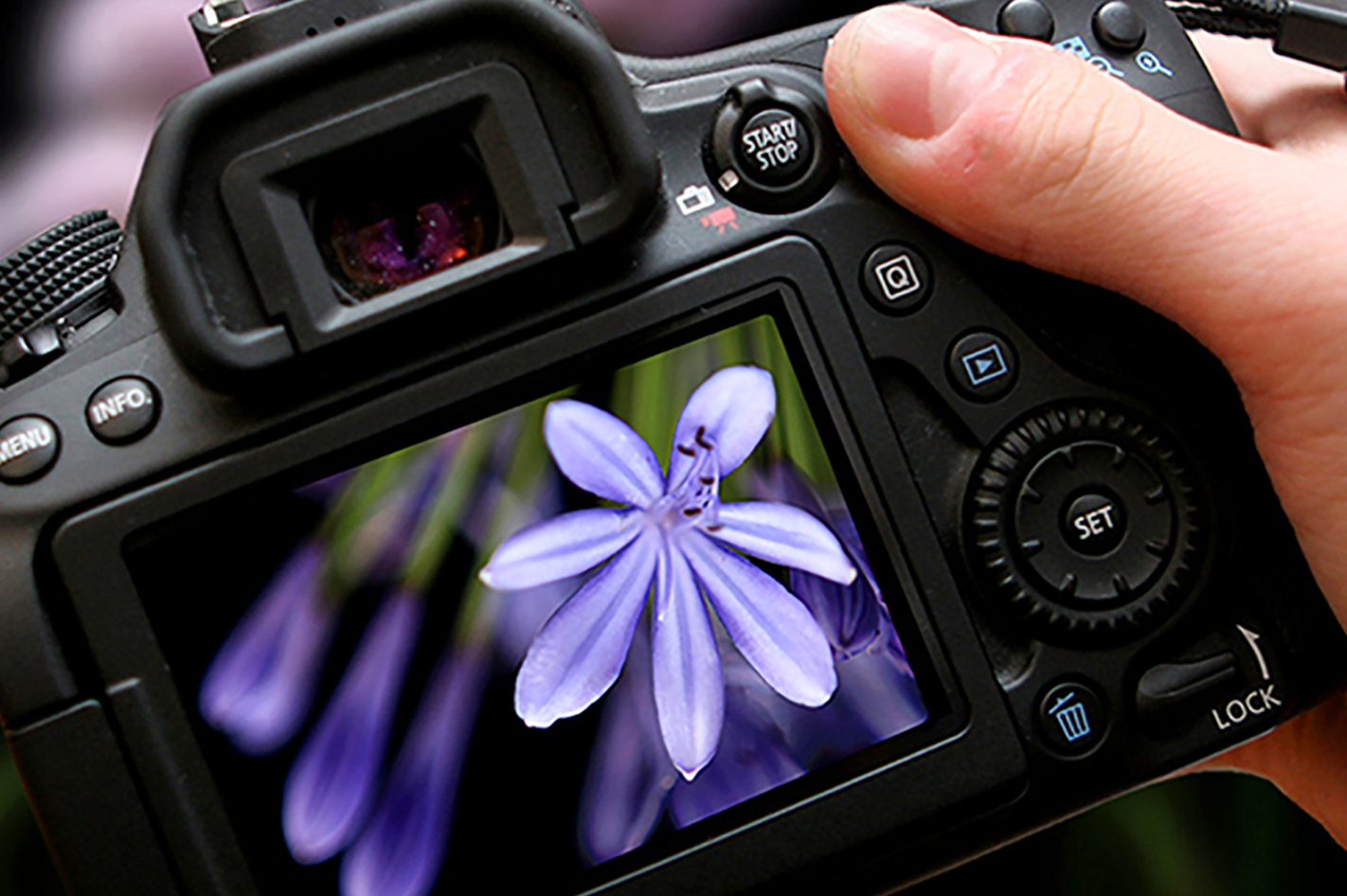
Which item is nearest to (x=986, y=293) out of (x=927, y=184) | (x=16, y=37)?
(x=927, y=184)

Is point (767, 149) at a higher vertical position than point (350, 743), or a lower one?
higher

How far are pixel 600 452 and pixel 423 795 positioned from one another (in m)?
0.16

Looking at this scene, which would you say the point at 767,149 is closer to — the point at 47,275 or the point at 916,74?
the point at 916,74

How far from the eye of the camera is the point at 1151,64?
1.71 ft

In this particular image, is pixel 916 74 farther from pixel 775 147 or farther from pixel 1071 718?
pixel 1071 718

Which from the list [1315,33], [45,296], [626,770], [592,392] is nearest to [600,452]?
[592,392]

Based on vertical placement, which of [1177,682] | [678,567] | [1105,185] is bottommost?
[1177,682]

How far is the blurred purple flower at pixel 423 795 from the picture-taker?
19.0 inches

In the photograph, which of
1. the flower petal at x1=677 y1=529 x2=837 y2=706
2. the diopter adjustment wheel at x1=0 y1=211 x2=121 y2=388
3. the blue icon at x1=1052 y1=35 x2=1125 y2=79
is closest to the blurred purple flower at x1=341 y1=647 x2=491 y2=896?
the flower petal at x1=677 y1=529 x2=837 y2=706

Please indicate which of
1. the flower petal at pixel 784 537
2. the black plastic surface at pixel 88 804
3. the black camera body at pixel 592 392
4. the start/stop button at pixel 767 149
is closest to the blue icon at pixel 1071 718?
the black camera body at pixel 592 392

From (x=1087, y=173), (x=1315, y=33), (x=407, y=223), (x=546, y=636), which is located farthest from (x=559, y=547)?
(x=1315, y=33)

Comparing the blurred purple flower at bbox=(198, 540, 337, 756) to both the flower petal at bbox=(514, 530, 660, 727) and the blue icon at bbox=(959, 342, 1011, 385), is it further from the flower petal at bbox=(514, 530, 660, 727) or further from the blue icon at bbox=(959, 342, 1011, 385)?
the blue icon at bbox=(959, 342, 1011, 385)

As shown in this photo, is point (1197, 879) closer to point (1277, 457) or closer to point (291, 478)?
point (1277, 457)

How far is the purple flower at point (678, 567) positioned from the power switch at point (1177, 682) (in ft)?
0.45
